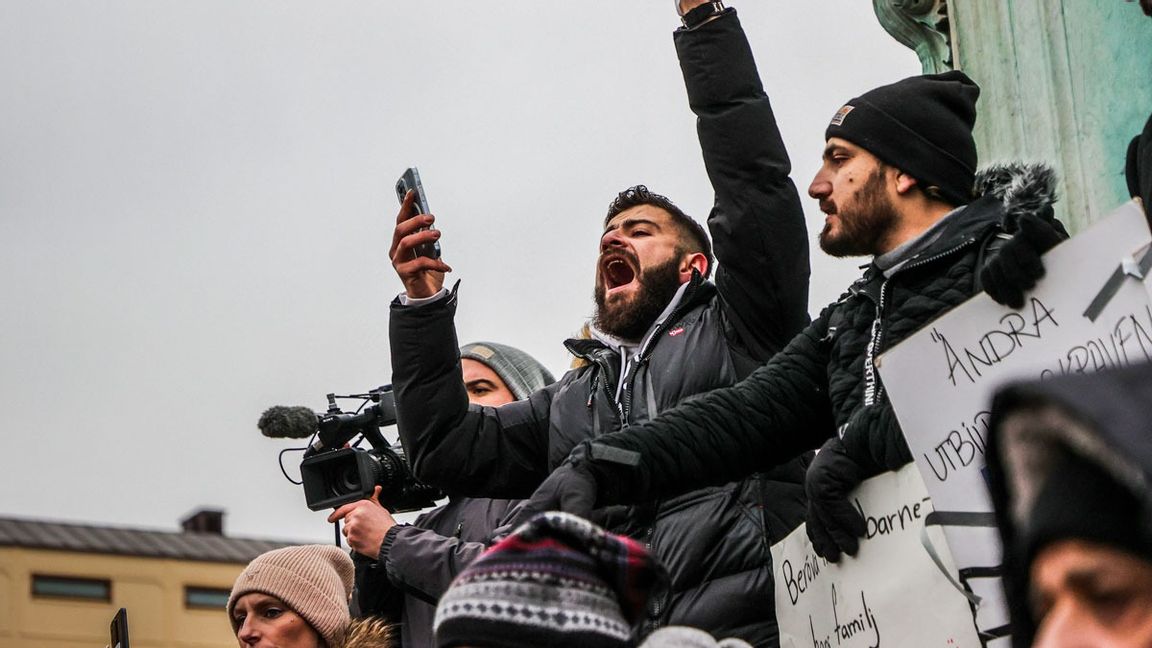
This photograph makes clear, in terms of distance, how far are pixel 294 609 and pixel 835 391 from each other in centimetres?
193

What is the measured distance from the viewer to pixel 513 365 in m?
6.11

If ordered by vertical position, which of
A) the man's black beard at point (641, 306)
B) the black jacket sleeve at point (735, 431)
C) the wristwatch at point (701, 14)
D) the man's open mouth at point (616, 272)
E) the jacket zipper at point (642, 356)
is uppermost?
the wristwatch at point (701, 14)

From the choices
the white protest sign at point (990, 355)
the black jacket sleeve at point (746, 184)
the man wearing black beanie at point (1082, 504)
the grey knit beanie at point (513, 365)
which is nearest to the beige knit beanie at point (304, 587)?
the grey knit beanie at point (513, 365)

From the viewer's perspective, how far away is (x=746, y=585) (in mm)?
4199

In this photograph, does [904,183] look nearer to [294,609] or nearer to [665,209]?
[665,209]

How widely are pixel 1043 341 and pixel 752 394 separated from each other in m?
0.91

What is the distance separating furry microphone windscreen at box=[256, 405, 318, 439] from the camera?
6.68 metres

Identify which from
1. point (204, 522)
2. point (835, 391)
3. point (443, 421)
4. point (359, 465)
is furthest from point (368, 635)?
point (204, 522)

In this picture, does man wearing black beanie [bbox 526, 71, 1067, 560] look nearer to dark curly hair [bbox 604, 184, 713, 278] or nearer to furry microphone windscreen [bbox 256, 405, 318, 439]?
dark curly hair [bbox 604, 184, 713, 278]

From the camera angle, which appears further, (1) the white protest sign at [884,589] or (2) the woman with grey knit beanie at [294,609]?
(2) the woman with grey knit beanie at [294,609]

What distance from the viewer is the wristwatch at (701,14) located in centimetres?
458

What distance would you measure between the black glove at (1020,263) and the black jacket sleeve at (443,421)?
6.07ft

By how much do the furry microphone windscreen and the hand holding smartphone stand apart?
6.28 feet

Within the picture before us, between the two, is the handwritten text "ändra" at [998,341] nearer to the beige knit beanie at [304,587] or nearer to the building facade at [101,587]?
the beige knit beanie at [304,587]
